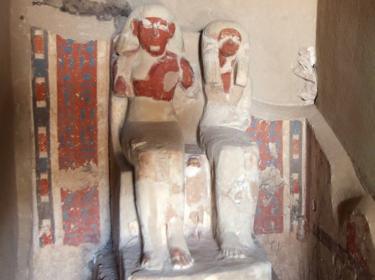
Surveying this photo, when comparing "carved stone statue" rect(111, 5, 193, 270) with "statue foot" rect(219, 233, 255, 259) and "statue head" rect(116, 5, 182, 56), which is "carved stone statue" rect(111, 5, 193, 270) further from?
"statue foot" rect(219, 233, 255, 259)

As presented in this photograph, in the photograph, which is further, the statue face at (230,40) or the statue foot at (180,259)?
the statue face at (230,40)

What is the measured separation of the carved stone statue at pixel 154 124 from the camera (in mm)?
2156

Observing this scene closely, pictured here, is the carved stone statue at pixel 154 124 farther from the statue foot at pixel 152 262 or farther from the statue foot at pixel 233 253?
the statue foot at pixel 233 253

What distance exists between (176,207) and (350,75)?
1.03 meters

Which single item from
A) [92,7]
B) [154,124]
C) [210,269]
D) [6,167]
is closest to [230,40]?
[154,124]

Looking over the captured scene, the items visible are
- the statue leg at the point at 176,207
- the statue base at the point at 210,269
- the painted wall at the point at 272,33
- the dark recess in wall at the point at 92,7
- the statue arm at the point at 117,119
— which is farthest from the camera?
the painted wall at the point at 272,33

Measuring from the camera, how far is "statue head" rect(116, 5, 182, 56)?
95.6 inches

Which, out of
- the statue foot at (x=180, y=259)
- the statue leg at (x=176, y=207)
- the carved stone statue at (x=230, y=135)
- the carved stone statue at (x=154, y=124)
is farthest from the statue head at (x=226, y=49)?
the statue foot at (x=180, y=259)

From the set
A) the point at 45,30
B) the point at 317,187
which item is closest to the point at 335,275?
the point at 317,187

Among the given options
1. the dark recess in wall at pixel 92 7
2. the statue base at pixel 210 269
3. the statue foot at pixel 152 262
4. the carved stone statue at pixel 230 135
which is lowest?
the statue base at pixel 210 269

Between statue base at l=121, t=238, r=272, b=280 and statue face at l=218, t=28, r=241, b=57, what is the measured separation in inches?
36.3

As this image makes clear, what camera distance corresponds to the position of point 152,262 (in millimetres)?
2094

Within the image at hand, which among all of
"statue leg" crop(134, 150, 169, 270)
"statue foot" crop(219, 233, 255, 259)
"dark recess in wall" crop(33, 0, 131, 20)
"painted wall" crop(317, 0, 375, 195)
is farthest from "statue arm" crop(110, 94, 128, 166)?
"painted wall" crop(317, 0, 375, 195)

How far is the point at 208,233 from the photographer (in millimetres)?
2441
